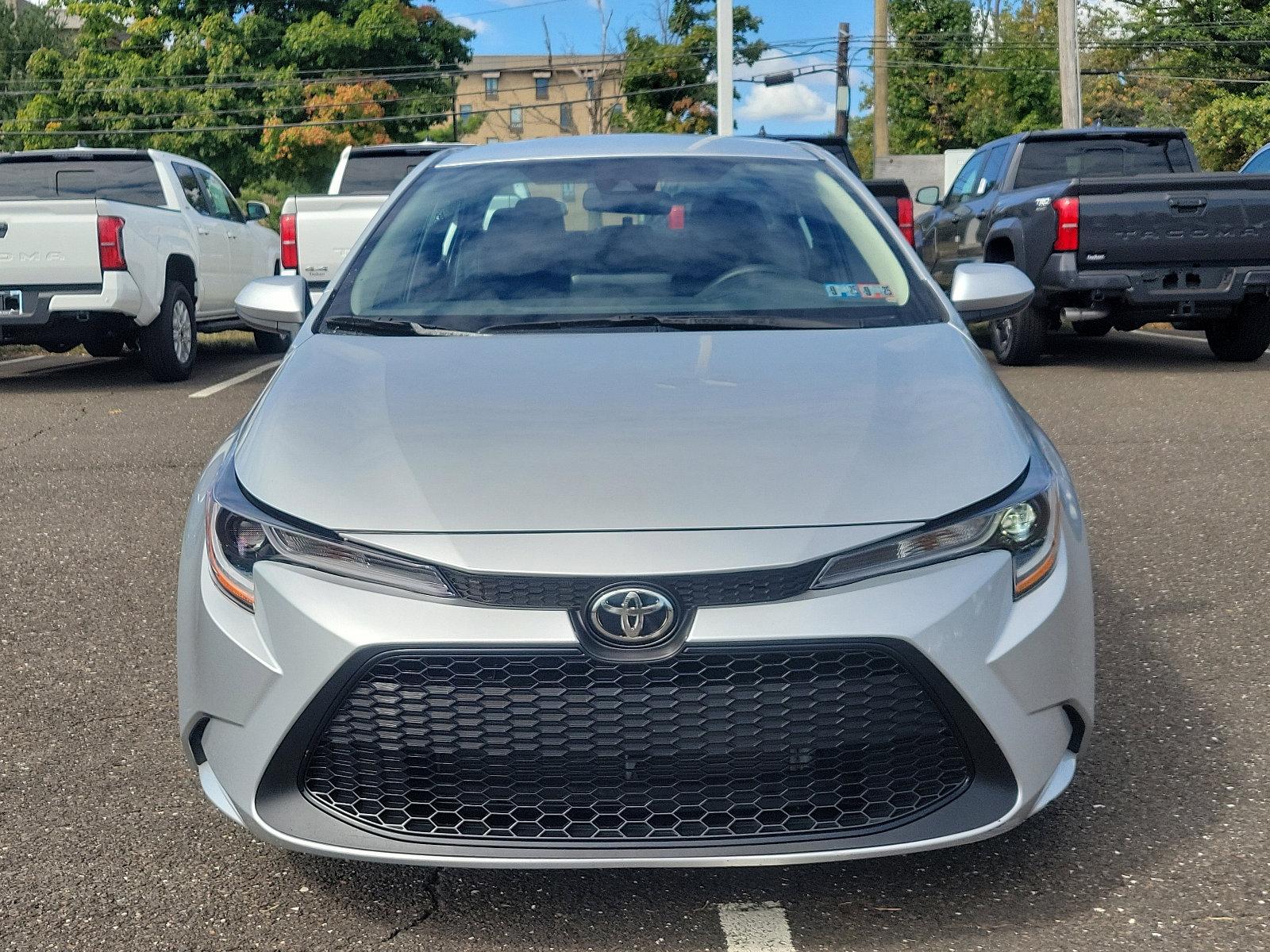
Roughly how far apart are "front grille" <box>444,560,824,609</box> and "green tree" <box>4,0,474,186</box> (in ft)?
143

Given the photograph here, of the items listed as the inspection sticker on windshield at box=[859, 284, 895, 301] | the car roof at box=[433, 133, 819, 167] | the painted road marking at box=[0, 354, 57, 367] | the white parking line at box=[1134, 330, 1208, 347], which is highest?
the car roof at box=[433, 133, 819, 167]

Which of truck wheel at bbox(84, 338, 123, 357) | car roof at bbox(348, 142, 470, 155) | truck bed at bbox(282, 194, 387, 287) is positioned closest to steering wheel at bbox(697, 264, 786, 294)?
truck bed at bbox(282, 194, 387, 287)

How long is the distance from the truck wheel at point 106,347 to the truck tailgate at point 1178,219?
312 inches

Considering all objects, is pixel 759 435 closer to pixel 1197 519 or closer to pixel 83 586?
pixel 83 586

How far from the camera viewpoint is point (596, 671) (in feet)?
8.27

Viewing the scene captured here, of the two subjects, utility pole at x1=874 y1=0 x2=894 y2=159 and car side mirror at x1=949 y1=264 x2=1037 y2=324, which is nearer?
car side mirror at x1=949 y1=264 x2=1037 y2=324

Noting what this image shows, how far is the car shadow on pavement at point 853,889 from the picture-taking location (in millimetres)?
2785

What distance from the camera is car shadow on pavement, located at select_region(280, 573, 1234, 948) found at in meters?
2.79

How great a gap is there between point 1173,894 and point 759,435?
3.93 feet

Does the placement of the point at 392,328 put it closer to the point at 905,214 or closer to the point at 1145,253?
the point at 1145,253

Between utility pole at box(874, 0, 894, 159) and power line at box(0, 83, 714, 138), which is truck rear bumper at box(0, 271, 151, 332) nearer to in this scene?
utility pole at box(874, 0, 894, 159)

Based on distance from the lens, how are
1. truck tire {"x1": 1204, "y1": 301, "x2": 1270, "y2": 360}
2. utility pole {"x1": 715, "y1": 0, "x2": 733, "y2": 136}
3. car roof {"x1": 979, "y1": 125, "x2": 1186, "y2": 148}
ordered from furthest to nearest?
utility pole {"x1": 715, "y1": 0, "x2": 733, "y2": 136}
car roof {"x1": 979, "y1": 125, "x2": 1186, "y2": 148}
truck tire {"x1": 1204, "y1": 301, "x2": 1270, "y2": 360}

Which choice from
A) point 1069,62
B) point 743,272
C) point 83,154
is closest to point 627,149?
point 743,272

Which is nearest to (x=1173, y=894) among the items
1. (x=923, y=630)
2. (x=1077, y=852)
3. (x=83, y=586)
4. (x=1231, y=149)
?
(x=1077, y=852)
